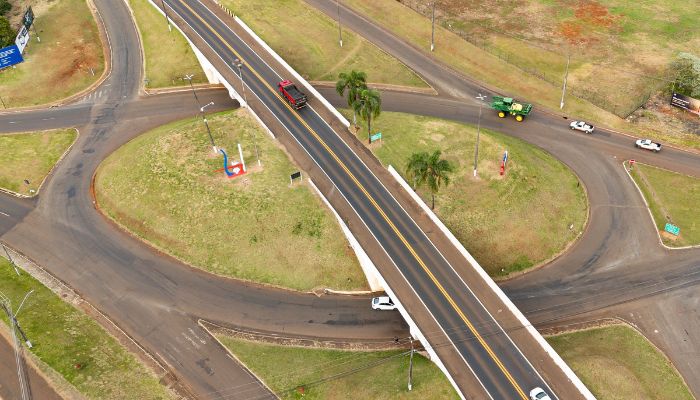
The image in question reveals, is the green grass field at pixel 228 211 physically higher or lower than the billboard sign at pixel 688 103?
lower

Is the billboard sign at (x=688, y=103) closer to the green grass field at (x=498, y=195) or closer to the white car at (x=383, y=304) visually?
the green grass field at (x=498, y=195)

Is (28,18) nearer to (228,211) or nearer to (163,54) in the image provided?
(163,54)

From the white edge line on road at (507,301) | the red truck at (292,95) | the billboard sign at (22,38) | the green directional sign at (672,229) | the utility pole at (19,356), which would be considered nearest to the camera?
the white edge line on road at (507,301)

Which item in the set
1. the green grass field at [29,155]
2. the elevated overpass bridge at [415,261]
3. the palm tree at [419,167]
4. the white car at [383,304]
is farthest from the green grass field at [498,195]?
the green grass field at [29,155]

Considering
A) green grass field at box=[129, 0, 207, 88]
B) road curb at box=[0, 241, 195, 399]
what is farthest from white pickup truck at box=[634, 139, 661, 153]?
green grass field at box=[129, 0, 207, 88]

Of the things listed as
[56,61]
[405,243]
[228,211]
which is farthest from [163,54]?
[405,243]

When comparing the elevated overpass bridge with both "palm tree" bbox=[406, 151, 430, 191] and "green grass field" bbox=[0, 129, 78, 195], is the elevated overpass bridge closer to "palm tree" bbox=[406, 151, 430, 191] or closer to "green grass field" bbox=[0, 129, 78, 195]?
"palm tree" bbox=[406, 151, 430, 191]
